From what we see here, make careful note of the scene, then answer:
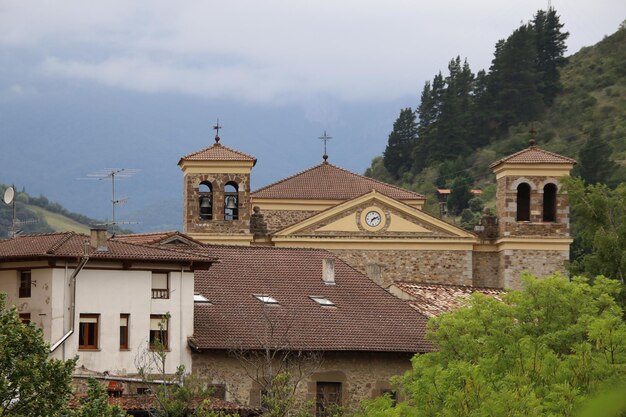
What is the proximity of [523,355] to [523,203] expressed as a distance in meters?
31.4

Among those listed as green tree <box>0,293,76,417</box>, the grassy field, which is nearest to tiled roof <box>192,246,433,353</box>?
green tree <box>0,293,76,417</box>

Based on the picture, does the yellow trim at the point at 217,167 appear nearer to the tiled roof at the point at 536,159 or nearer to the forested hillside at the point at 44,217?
the tiled roof at the point at 536,159

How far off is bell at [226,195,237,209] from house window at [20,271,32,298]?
26.6 m

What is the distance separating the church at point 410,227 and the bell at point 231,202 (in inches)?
1.4

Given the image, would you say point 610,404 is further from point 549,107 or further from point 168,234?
point 549,107

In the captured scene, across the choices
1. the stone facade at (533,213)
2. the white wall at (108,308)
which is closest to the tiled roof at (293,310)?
the white wall at (108,308)

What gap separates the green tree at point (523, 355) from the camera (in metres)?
33.1

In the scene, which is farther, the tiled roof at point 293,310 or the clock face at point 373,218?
the clock face at point 373,218

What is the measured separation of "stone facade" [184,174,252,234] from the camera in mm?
66312

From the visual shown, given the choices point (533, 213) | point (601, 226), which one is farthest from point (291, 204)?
point (601, 226)

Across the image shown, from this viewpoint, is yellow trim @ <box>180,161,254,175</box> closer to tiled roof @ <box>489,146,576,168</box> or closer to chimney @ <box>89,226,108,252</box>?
tiled roof @ <box>489,146,576,168</box>

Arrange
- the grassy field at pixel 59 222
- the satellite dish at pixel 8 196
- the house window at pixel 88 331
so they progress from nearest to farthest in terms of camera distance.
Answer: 1. the house window at pixel 88 331
2. the satellite dish at pixel 8 196
3. the grassy field at pixel 59 222

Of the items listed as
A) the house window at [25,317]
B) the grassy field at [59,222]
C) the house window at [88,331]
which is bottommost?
the house window at [88,331]

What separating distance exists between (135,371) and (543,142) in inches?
3722
